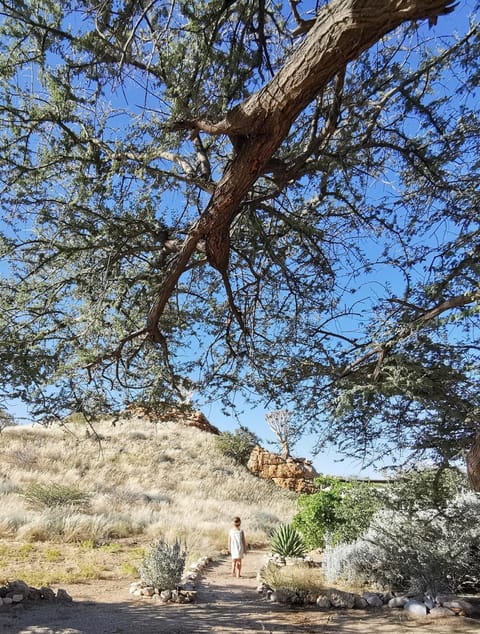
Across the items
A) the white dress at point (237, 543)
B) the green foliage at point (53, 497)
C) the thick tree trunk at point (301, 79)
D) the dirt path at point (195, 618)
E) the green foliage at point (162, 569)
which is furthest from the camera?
the green foliage at point (53, 497)

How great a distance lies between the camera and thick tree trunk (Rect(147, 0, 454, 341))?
288 centimetres

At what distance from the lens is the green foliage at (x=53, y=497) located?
55.7 feet

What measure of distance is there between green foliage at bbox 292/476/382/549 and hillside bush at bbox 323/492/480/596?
0.62 metres

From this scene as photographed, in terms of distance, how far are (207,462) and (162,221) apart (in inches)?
1118

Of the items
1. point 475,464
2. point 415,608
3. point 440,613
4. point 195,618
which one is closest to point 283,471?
point 415,608

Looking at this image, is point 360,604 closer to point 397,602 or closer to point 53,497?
point 397,602

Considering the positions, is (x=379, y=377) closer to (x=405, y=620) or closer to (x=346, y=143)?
(x=346, y=143)

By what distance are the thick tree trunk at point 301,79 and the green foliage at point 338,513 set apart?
8049mm

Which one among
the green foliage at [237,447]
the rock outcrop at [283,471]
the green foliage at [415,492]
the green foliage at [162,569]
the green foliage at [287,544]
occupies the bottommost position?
the green foliage at [162,569]

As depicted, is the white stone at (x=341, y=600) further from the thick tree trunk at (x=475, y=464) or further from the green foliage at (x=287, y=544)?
the thick tree trunk at (x=475, y=464)

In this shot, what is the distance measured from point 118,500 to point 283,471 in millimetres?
14030

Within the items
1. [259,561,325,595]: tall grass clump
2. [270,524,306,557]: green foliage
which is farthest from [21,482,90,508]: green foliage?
[259,561,325,595]: tall grass clump

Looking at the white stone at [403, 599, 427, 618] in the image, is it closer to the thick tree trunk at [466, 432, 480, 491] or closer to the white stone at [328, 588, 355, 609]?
the white stone at [328, 588, 355, 609]

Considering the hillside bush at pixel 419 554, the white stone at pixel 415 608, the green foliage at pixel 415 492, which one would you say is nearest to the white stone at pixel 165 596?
the hillside bush at pixel 419 554
